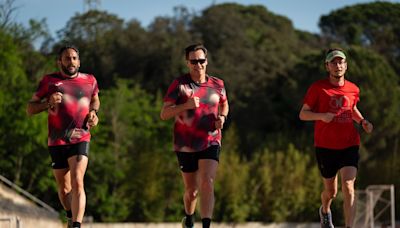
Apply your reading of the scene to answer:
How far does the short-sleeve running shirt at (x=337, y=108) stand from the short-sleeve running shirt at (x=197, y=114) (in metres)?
1.43

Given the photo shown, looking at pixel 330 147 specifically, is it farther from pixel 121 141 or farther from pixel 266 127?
pixel 266 127

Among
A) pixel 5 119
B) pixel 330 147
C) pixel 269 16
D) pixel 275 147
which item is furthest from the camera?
pixel 269 16

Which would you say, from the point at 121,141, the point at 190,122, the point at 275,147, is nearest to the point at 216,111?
the point at 190,122

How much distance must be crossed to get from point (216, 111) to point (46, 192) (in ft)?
105

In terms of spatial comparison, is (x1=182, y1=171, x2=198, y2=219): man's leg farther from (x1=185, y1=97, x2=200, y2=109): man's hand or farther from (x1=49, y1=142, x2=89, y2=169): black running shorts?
(x1=49, y1=142, x2=89, y2=169): black running shorts

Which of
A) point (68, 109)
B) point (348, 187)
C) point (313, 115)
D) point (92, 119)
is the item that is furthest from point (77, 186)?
point (348, 187)

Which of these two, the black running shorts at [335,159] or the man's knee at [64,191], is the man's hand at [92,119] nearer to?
the man's knee at [64,191]

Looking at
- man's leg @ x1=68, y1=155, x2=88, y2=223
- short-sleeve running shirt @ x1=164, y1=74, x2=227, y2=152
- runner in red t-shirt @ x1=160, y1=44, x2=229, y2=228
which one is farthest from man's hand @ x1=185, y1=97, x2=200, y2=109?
man's leg @ x1=68, y1=155, x2=88, y2=223

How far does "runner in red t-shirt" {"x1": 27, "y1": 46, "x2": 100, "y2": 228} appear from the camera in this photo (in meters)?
11.8

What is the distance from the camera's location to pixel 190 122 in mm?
12117

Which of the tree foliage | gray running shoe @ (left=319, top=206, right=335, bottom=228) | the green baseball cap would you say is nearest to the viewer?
the green baseball cap

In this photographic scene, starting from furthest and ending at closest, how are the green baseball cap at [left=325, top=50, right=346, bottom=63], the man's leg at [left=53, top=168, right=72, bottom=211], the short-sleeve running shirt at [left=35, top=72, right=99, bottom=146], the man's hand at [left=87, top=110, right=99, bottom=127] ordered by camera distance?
the green baseball cap at [left=325, top=50, right=346, bottom=63], the man's leg at [left=53, top=168, right=72, bottom=211], the short-sleeve running shirt at [left=35, top=72, right=99, bottom=146], the man's hand at [left=87, top=110, right=99, bottom=127]

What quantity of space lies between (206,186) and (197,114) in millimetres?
895

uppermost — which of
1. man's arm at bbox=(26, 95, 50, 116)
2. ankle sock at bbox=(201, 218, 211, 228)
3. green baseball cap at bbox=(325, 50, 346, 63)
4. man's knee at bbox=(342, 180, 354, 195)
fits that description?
green baseball cap at bbox=(325, 50, 346, 63)
